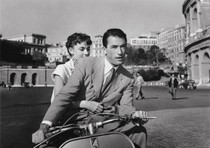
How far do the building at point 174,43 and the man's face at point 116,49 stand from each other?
95181 millimetres

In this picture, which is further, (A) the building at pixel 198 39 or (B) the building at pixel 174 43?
(B) the building at pixel 174 43

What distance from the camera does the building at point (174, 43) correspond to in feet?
322

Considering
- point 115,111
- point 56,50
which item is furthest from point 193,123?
point 56,50

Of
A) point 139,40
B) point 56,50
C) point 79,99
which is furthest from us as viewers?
point 139,40

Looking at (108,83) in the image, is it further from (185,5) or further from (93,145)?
(185,5)

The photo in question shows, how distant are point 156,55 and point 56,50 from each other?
48.0 meters

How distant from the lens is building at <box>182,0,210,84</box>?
31922mm

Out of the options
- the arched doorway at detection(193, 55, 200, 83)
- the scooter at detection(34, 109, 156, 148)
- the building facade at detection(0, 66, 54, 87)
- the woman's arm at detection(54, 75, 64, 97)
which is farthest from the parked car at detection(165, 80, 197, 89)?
the building facade at detection(0, 66, 54, 87)

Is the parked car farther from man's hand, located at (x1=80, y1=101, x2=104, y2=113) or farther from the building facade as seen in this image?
the building facade

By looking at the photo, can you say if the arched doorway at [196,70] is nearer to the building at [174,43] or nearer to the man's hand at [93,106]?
the man's hand at [93,106]

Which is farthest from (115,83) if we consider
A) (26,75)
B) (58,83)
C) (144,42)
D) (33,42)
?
(144,42)

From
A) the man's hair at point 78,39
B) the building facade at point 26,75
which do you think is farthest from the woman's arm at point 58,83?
the building facade at point 26,75

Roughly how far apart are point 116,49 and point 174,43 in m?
109

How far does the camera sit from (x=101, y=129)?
2082 millimetres
